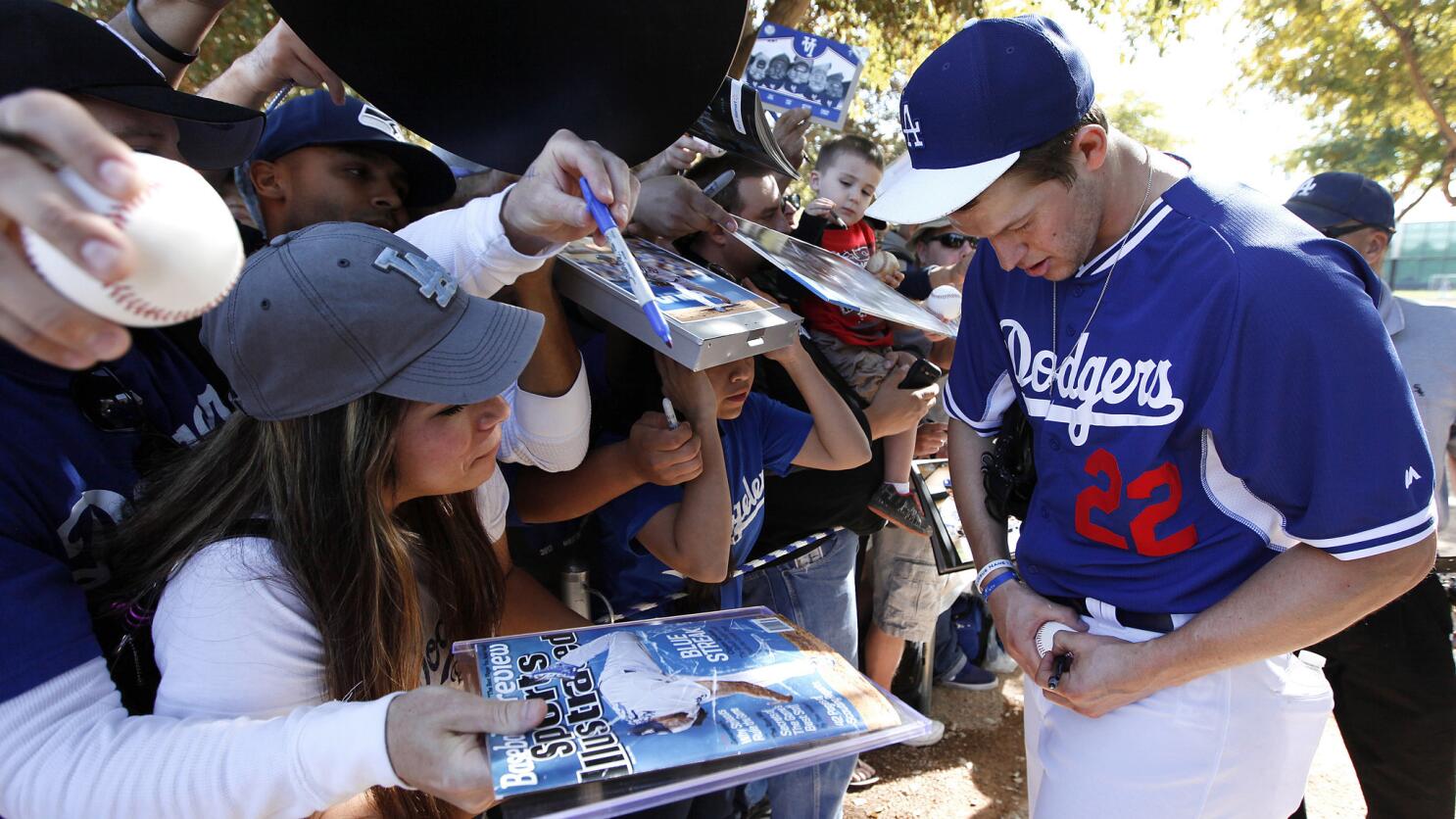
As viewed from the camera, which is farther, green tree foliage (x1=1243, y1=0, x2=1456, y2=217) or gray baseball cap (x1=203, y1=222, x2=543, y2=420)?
green tree foliage (x1=1243, y1=0, x2=1456, y2=217)

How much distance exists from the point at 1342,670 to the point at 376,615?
283 cm

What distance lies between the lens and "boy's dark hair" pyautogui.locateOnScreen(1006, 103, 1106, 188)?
4.93 feet

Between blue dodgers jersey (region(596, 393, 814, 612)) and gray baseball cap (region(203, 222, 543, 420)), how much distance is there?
2.74ft

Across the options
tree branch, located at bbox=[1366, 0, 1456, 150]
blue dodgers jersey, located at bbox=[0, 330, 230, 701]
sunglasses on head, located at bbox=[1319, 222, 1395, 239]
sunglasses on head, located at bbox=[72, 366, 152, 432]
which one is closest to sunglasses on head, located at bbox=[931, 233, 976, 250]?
sunglasses on head, located at bbox=[1319, 222, 1395, 239]

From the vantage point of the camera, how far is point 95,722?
0.99 metres

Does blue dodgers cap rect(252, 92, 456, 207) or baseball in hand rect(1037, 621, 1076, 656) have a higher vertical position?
blue dodgers cap rect(252, 92, 456, 207)

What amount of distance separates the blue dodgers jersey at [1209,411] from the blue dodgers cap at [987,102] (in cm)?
29

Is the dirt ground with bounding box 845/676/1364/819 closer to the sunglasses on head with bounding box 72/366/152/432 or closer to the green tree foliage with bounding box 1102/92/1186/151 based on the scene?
the sunglasses on head with bounding box 72/366/152/432

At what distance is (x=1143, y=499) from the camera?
1.51m

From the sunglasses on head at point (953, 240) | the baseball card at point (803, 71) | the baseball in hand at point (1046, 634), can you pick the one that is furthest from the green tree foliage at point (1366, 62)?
the baseball in hand at point (1046, 634)

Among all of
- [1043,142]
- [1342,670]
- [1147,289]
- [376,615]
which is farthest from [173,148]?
[1342,670]

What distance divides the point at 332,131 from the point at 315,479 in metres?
1.21

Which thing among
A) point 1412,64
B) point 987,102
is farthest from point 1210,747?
point 1412,64

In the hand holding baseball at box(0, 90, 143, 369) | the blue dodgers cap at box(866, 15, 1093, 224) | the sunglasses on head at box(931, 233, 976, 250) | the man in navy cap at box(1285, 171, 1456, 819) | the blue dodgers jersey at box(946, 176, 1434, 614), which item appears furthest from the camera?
the sunglasses on head at box(931, 233, 976, 250)
